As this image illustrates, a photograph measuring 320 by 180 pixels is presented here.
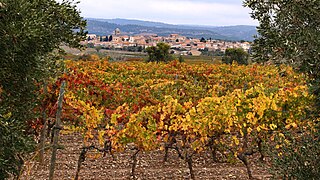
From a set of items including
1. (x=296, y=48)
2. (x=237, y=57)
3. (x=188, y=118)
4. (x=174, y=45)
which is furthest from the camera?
(x=174, y=45)

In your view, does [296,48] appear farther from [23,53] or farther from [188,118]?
[23,53]

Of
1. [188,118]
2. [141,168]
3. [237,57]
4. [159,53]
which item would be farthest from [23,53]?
[237,57]

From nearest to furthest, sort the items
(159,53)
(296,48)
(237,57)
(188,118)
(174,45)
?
(296,48) → (188,118) → (159,53) → (237,57) → (174,45)

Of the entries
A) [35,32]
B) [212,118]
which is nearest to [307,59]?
[212,118]

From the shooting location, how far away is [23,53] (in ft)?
16.5

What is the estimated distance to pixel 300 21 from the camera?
5.13 metres

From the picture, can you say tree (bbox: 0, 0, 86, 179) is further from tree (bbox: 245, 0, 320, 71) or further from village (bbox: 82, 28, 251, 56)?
village (bbox: 82, 28, 251, 56)

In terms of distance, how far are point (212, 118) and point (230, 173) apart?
1776 millimetres

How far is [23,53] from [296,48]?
11.1ft

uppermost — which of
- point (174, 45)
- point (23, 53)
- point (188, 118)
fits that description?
point (23, 53)

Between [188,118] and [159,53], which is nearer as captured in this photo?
[188,118]

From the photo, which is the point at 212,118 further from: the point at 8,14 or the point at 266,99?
the point at 8,14

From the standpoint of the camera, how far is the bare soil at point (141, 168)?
8117 mm

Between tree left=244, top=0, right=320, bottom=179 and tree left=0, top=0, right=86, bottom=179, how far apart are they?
2.88m
